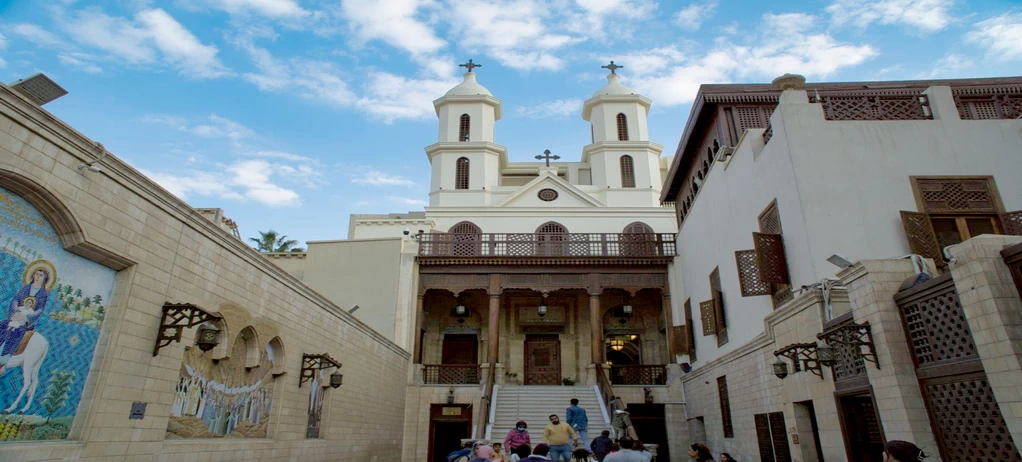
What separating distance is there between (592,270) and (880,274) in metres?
12.9

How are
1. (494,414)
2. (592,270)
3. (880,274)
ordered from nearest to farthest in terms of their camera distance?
(880,274)
(494,414)
(592,270)

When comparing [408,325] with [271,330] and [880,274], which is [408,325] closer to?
[271,330]

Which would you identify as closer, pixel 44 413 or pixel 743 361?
pixel 44 413

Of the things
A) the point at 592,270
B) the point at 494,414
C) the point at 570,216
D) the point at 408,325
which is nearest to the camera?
the point at 494,414

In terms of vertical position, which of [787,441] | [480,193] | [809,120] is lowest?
[787,441]

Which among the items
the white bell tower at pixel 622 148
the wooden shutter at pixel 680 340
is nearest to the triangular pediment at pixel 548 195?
the white bell tower at pixel 622 148

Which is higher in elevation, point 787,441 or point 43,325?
point 43,325

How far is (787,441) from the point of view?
9453 mm

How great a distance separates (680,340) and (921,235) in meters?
8.90

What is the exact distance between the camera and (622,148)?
26.9 meters

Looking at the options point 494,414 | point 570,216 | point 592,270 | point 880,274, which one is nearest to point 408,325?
point 494,414

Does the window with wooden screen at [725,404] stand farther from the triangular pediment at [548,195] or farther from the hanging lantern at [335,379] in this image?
the triangular pediment at [548,195]

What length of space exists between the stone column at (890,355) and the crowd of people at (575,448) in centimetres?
36

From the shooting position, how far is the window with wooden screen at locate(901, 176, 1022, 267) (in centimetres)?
885
